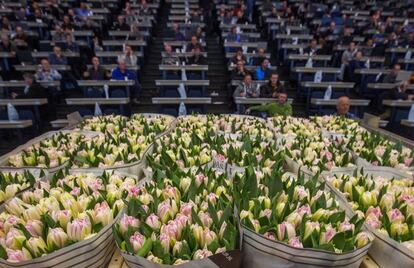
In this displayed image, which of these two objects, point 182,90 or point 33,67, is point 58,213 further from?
point 33,67

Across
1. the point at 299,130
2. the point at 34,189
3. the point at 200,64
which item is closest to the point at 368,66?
the point at 200,64

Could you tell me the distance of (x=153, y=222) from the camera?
1201 millimetres

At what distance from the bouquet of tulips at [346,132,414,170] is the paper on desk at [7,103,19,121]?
5444 mm

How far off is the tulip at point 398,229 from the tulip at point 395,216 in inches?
1.2

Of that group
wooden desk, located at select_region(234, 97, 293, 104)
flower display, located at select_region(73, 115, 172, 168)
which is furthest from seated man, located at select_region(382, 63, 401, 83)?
flower display, located at select_region(73, 115, 172, 168)

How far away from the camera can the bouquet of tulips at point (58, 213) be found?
3.70 ft

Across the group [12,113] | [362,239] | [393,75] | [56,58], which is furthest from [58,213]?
[393,75]

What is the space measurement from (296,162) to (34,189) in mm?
1387

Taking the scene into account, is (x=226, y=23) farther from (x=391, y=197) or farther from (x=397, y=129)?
(x=391, y=197)

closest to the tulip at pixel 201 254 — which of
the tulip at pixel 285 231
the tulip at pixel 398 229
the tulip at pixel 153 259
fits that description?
the tulip at pixel 153 259

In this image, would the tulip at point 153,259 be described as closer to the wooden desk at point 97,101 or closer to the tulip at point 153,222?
the tulip at point 153,222

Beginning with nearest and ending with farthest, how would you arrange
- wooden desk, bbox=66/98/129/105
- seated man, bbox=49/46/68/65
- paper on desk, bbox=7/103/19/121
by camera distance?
paper on desk, bbox=7/103/19/121, wooden desk, bbox=66/98/129/105, seated man, bbox=49/46/68/65

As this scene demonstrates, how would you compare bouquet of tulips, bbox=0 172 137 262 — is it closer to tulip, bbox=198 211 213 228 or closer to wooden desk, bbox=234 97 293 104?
tulip, bbox=198 211 213 228

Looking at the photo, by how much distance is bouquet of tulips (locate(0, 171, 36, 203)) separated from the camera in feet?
5.04
